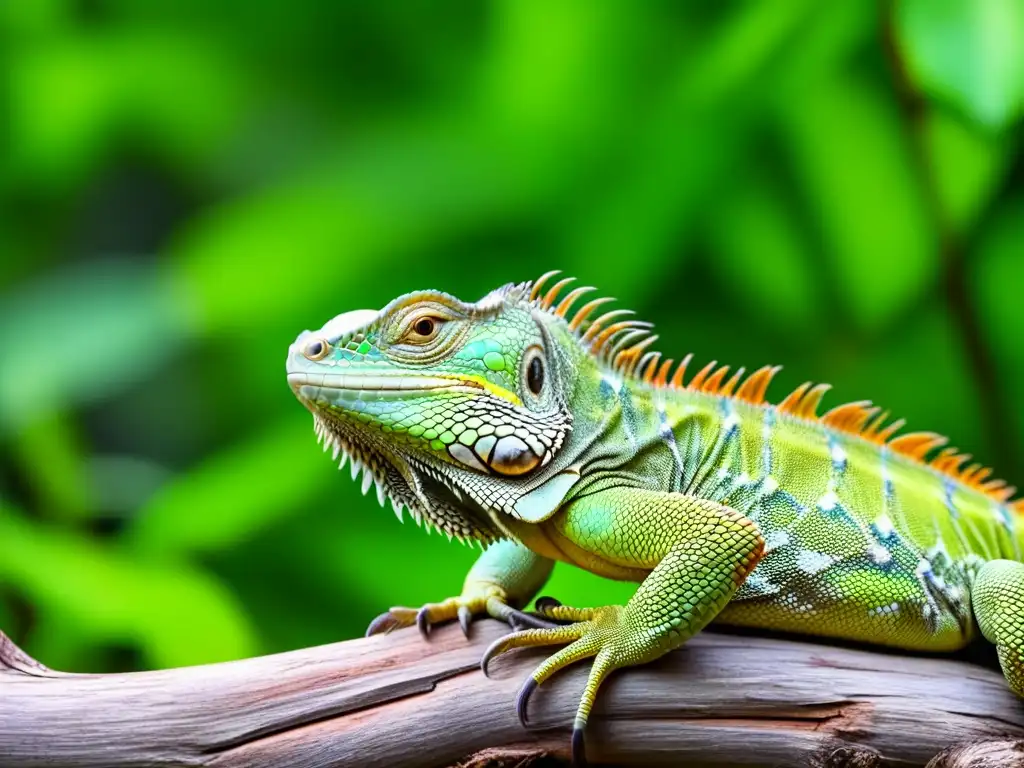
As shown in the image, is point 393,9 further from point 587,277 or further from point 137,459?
point 137,459

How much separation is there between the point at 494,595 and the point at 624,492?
19.5 inches

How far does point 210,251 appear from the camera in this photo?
4.27 meters

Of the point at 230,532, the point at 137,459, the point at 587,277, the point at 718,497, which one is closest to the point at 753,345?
the point at 587,277

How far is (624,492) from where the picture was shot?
7.39 ft

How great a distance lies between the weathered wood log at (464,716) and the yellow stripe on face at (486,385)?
2.01 feet

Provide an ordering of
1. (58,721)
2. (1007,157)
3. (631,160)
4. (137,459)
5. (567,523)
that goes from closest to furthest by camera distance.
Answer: (58,721), (567,523), (1007,157), (631,160), (137,459)

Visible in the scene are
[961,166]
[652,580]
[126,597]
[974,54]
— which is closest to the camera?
[652,580]

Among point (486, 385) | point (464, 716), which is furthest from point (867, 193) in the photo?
point (464, 716)

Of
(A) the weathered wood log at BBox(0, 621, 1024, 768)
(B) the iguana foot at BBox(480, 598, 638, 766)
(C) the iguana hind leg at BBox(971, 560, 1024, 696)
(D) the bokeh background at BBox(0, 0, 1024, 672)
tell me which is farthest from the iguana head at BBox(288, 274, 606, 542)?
(D) the bokeh background at BBox(0, 0, 1024, 672)

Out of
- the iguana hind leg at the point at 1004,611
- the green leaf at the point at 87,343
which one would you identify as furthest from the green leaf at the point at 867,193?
the green leaf at the point at 87,343

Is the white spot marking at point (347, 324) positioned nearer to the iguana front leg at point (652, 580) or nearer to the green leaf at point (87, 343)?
the iguana front leg at point (652, 580)

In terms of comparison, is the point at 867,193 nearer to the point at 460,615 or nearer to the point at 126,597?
the point at 460,615

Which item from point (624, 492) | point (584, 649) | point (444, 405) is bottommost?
point (584, 649)

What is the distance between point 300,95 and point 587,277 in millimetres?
1801
